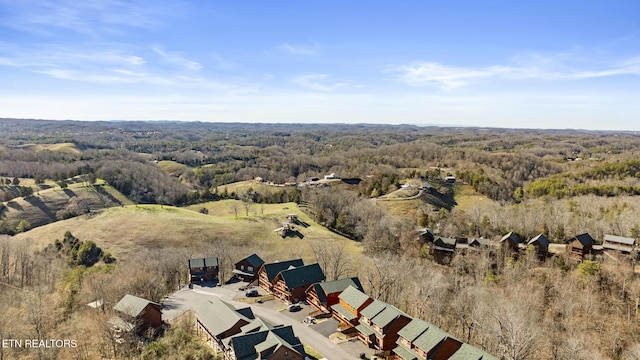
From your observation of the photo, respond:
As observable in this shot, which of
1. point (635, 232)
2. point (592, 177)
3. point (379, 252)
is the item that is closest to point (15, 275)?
point (379, 252)

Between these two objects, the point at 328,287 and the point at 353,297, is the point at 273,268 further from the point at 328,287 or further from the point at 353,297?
the point at 353,297

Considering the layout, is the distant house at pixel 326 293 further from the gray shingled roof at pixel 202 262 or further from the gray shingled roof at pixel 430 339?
the gray shingled roof at pixel 202 262

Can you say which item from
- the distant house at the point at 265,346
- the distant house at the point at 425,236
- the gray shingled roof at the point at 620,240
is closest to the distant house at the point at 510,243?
the distant house at the point at 425,236

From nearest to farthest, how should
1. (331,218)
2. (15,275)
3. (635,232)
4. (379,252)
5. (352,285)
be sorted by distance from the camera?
(352,285)
(15,275)
(635,232)
(379,252)
(331,218)

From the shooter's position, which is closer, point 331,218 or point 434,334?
point 434,334

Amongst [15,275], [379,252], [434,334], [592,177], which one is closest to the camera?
[434,334]

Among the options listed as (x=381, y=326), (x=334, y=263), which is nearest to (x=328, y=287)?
(x=381, y=326)

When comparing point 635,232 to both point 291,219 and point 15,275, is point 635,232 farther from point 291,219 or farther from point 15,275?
point 15,275
